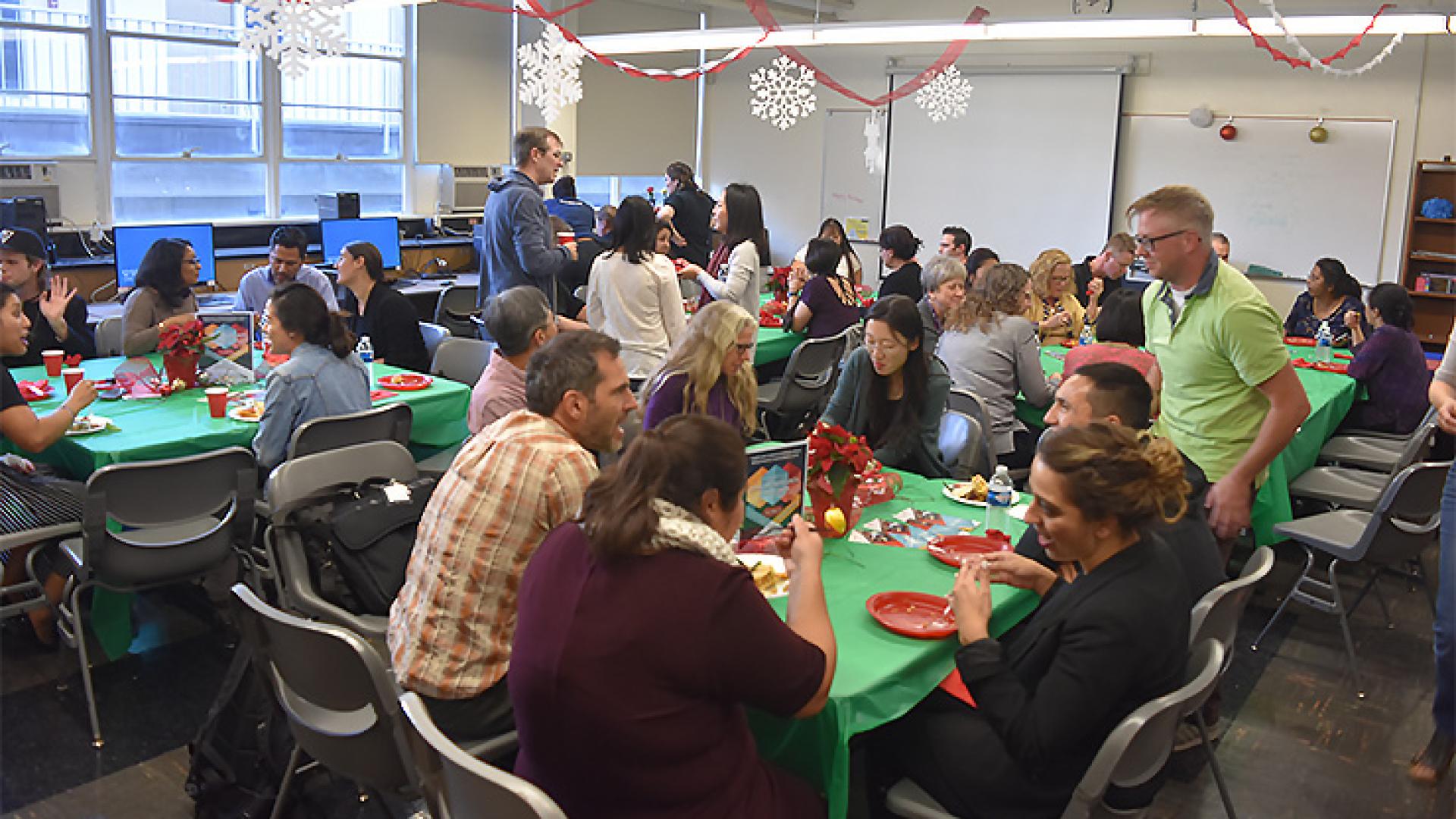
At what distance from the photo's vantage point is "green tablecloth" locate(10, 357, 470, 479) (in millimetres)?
3848

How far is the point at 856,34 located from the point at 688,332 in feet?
14.8

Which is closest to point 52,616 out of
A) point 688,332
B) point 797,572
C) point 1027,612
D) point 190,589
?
point 190,589

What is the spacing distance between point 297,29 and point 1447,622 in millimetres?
3923

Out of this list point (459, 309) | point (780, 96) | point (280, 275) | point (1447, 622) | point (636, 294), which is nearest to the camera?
point (1447, 622)

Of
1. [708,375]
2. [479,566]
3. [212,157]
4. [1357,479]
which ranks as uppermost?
[212,157]

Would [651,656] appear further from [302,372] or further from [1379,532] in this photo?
[1379,532]

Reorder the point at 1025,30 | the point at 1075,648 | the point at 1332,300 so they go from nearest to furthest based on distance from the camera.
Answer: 1. the point at 1075,648
2. the point at 1025,30
3. the point at 1332,300

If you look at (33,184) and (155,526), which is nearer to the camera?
(155,526)

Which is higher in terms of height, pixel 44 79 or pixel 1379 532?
pixel 44 79

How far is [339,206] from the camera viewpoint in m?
9.05

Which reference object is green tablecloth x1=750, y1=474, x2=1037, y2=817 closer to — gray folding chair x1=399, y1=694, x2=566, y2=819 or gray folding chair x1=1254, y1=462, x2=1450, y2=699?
gray folding chair x1=399, y1=694, x2=566, y2=819

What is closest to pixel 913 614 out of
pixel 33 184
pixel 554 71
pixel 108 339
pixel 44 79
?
pixel 108 339

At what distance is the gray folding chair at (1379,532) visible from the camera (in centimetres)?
406

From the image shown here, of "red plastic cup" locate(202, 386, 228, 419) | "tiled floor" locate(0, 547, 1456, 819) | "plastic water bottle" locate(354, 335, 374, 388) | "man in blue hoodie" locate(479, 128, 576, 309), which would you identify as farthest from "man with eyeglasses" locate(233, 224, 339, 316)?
"tiled floor" locate(0, 547, 1456, 819)
